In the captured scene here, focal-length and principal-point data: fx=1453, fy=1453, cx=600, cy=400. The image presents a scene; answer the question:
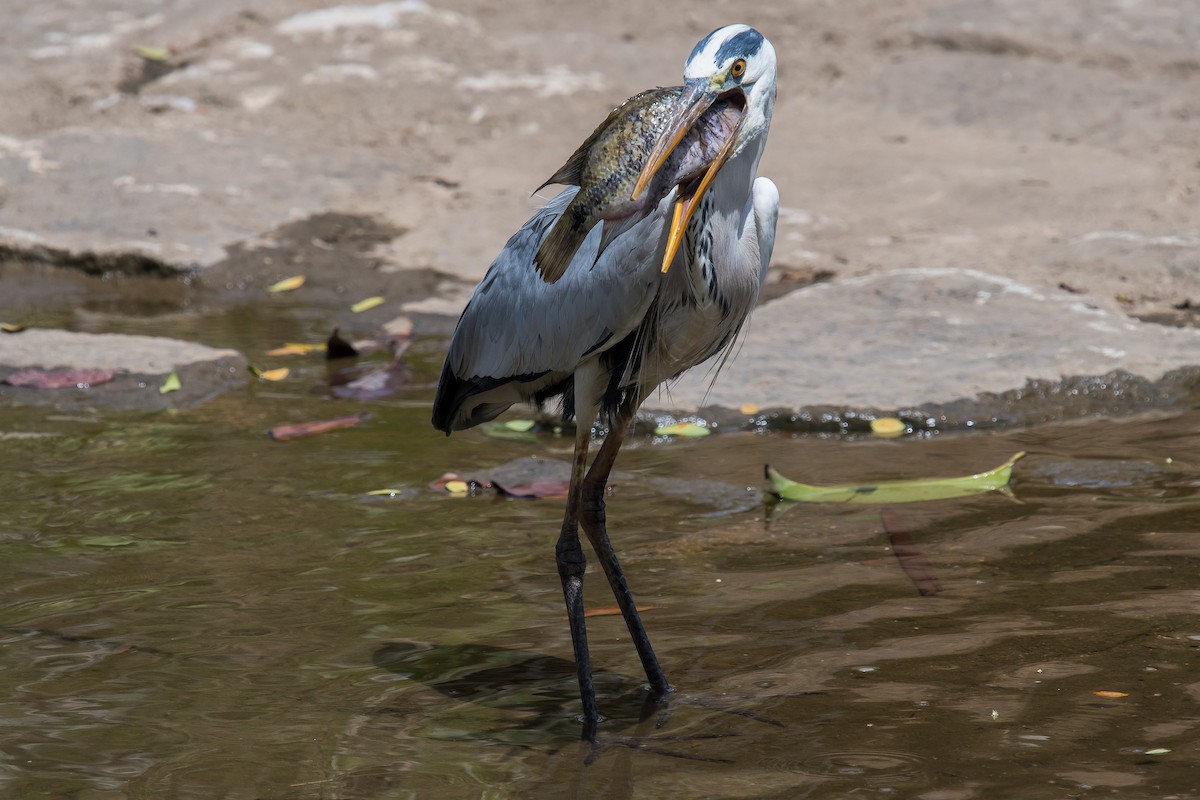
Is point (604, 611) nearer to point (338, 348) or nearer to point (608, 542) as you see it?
point (608, 542)

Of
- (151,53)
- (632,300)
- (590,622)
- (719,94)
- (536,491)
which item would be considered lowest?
(590,622)

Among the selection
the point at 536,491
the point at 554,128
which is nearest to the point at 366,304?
the point at 554,128

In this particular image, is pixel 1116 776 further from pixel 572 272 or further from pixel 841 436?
pixel 841 436

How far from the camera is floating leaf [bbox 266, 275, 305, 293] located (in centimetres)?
659

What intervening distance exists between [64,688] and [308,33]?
6.03 m

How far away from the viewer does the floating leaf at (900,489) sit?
4.27 meters

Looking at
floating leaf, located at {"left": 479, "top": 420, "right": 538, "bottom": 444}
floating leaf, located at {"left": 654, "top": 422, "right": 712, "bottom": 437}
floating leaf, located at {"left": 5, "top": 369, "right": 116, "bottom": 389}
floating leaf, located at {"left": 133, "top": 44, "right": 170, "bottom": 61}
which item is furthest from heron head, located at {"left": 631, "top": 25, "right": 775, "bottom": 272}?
floating leaf, located at {"left": 133, "top": 44, "right": 170, "bottom": 61}

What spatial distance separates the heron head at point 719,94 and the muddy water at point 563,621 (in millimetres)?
1068

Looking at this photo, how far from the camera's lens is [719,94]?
2.97 metres

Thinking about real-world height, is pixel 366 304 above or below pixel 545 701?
above

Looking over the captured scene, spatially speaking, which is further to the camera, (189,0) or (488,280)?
(189,0)

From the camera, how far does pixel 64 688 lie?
129 inches

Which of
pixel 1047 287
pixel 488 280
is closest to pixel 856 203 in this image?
pixel 1047 287

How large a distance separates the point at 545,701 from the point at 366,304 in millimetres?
3307
